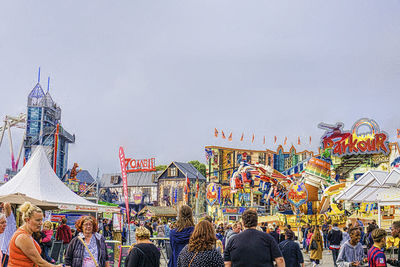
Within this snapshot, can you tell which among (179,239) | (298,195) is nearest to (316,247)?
(179,239)

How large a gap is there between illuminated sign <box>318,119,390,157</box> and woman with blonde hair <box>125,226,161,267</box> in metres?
31.3

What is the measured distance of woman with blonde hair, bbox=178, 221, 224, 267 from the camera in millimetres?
4664

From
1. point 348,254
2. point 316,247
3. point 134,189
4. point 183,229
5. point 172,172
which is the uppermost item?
point 172,172

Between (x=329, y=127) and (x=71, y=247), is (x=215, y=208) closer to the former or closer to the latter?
(x=329, y=127)

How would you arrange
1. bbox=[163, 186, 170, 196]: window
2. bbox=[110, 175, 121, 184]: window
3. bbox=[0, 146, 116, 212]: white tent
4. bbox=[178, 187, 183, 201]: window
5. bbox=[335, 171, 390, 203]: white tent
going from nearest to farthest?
bbox=[0, 146, 116, 212]: white tent → bbox=[335, 171, 390, 203]: white tent → bbox=[178, 187, 183, 201]: window → bbox=[163, 186, 170, 196]: window → bbox=[110, 175, 121, 184]: window

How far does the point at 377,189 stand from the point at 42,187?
39.0ft

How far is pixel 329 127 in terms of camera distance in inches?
1436

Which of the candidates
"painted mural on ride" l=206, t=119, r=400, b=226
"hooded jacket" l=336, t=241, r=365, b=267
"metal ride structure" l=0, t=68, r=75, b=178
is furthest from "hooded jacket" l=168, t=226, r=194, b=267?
"metal ride structure" l=0, t=68, r=75, b=178

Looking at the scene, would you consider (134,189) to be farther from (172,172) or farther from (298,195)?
(298,195)

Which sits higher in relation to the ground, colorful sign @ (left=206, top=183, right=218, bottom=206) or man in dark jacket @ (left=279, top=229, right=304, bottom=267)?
colorful sign @ (left=206, top=183, right=218, bottom=206)

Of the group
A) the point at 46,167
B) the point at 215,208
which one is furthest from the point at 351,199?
the point at 215,208

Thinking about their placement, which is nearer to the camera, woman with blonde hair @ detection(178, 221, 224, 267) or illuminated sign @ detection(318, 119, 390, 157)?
woman with blonde hair @ detection(178, 221, 224, 267)

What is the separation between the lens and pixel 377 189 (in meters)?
16.9

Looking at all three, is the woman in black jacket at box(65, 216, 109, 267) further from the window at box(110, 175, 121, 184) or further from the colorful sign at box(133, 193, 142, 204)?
the window at box(110, 175, 121, 184)
